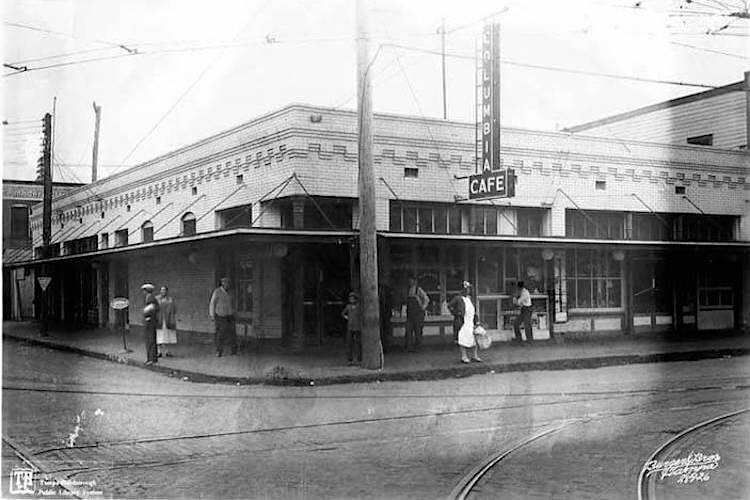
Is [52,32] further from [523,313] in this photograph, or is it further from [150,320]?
[523,313]

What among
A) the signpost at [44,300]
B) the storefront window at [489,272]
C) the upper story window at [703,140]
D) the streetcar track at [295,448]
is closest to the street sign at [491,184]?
the storefront window at [489,272]

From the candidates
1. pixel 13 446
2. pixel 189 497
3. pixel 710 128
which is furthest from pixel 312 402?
pixel 710 128

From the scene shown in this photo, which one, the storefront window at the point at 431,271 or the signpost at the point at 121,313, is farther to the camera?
the storefront window at the point at 431,271

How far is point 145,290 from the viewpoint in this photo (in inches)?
194

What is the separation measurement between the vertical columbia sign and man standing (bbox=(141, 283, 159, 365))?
2.48 metres

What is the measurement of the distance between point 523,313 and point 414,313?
809 millimetres

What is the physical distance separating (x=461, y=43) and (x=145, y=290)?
2713 millimetres

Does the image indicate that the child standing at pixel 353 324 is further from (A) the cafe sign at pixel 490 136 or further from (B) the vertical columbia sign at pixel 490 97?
(B) the vertical columbia sign at pixel 490 97

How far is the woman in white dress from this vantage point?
4.86m

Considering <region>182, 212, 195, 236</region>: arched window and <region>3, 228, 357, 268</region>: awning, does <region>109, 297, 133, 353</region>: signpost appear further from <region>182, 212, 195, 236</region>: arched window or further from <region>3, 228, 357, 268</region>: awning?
<region>182, 212, 195, 236</region>: arched window

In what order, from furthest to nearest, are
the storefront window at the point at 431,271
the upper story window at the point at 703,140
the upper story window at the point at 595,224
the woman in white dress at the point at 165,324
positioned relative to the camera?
the upper story window at the point at 703,140 < the upper story window at the point at 595,224 < the storefront window at the point at 431,271 < the woman in white dress at the point at 165,324

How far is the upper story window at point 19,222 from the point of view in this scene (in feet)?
15.3

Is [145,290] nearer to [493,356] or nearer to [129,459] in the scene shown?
[129,459]

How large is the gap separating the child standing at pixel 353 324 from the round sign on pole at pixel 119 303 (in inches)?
55.1
